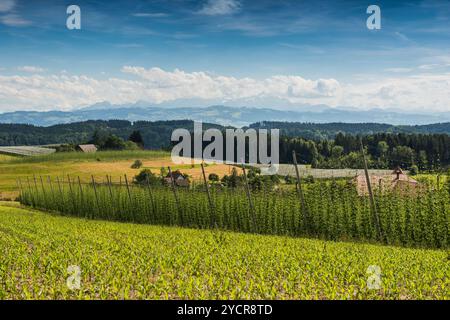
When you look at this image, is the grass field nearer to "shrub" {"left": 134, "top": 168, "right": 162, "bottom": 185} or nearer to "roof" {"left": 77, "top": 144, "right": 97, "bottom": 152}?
"shrub" {"left": 134, "top": 168, "right": 162, "bottom": 185}

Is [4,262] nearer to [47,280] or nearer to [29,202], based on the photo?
[47,280]

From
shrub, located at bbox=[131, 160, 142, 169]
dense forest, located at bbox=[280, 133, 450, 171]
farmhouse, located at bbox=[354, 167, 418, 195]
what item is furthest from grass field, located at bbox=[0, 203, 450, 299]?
shrub, located at bbox=[131, 160, 142, 169]

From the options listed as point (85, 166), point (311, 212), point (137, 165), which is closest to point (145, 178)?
point (137, 165)

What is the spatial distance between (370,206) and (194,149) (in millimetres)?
93507

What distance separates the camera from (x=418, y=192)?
1902cm

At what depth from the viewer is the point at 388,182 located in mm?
20938

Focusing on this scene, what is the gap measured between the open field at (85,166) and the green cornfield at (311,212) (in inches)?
1647

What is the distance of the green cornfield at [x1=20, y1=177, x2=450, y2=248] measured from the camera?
61.2 ft

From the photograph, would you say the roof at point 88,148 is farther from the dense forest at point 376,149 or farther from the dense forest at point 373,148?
the dense forest at point 376,149

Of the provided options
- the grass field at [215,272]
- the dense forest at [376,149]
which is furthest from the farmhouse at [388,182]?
the grass field at [215,272]

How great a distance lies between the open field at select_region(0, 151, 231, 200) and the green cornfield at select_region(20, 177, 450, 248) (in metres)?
41.8

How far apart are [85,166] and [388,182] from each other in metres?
85.7

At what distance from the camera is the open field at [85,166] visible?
8788cm
